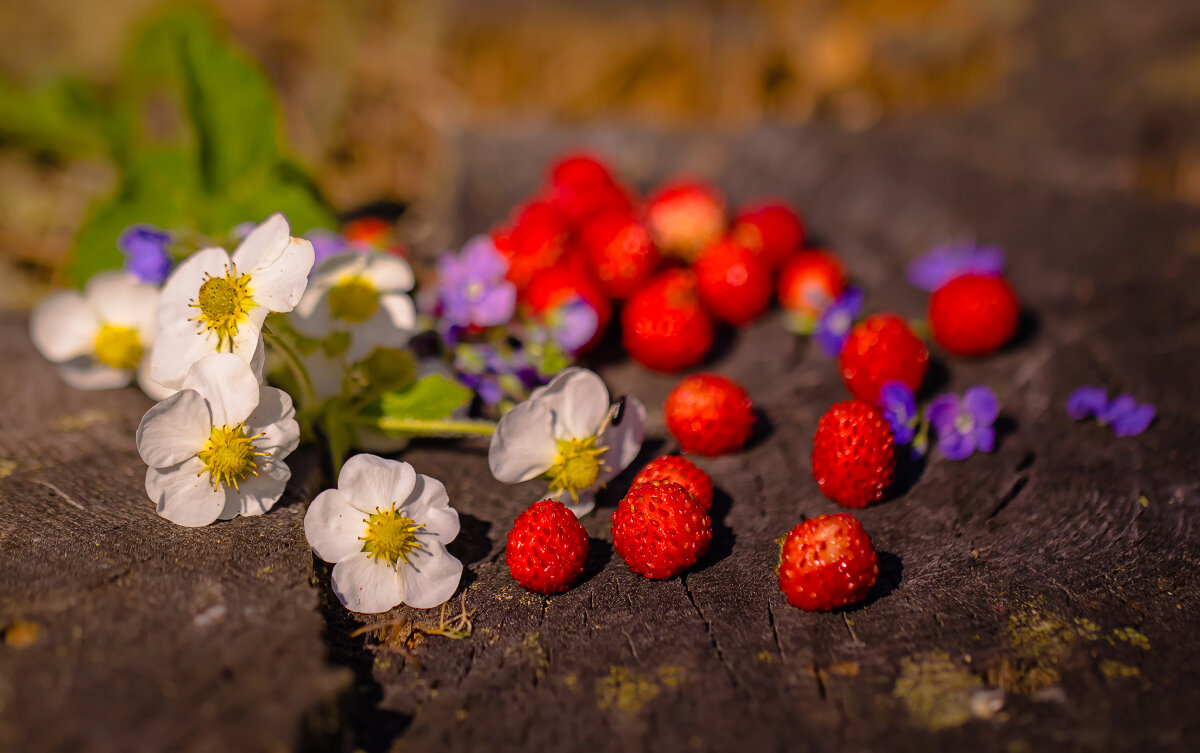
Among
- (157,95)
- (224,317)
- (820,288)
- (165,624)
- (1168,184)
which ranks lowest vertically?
(157,95)

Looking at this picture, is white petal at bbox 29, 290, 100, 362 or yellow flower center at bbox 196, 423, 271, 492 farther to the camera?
white petal at bbox 29, 290, 100, 362

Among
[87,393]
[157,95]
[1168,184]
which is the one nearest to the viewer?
[87,393]

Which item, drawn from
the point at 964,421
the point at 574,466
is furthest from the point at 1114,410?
the point at 574,466

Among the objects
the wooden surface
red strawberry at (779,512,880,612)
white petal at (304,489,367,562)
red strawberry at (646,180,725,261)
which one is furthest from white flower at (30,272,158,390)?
red strawberry at (779,512,880,612)

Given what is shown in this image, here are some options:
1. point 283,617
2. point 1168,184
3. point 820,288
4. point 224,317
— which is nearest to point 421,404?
point 224,317

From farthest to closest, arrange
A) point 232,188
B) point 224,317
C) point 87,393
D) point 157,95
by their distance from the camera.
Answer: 1. point 157,95
2. point 232,188
3. point 87,393
4. point 224,317

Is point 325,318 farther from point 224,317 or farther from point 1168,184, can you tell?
point 1168,184

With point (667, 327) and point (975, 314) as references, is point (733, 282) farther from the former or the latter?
point (975, 314)

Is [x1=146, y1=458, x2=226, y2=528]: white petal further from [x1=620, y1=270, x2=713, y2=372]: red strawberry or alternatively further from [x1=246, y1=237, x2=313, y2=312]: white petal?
[x1=620, y1=270, x2=713, y2=372]: red strawberry
